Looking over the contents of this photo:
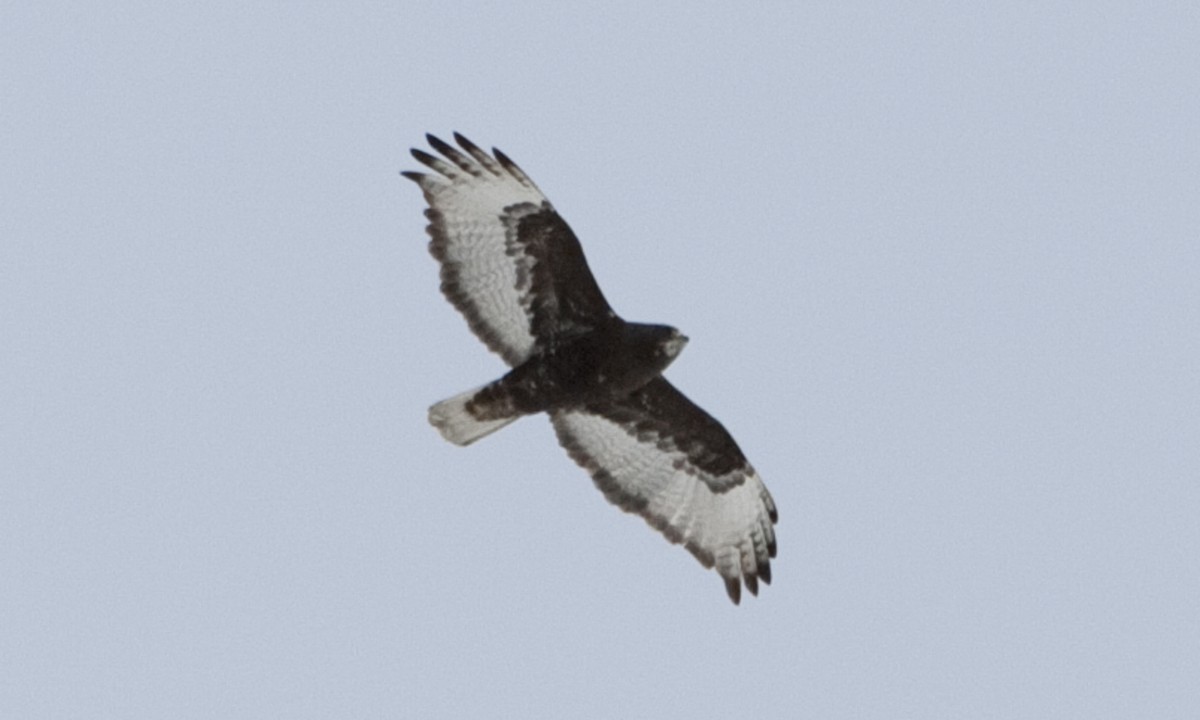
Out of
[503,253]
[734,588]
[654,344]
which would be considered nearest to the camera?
[654,344]

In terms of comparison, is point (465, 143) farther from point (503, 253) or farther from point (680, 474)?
point (680, 474)

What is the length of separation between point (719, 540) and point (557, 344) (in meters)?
1.97

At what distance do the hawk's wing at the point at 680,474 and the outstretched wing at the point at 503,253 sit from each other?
2.85 feet

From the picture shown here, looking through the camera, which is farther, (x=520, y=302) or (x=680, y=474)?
(x=680, y=474)

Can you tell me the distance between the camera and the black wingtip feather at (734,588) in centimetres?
1680

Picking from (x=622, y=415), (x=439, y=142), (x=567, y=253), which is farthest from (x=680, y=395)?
(x=439, y=142)

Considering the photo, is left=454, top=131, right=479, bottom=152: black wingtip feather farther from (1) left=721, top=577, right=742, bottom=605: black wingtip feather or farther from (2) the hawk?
(1) left=721, top=577, right=742, bottom=605: black wingtip feather

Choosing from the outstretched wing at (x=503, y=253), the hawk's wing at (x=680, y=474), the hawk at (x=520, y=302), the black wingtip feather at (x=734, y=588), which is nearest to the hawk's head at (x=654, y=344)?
the hawk at (x=520, y=302)

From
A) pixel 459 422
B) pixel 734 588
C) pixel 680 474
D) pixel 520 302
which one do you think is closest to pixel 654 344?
pixel 520 302

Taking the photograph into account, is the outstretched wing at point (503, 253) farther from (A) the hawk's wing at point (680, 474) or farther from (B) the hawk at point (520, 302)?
(A) the hawk's wing at point (680, 474)

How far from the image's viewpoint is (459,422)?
15977mm

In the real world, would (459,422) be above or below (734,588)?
above

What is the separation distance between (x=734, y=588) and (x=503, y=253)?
115 inches

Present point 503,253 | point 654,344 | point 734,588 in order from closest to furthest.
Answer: point 654,344 < point 503,253 < point 734,588
